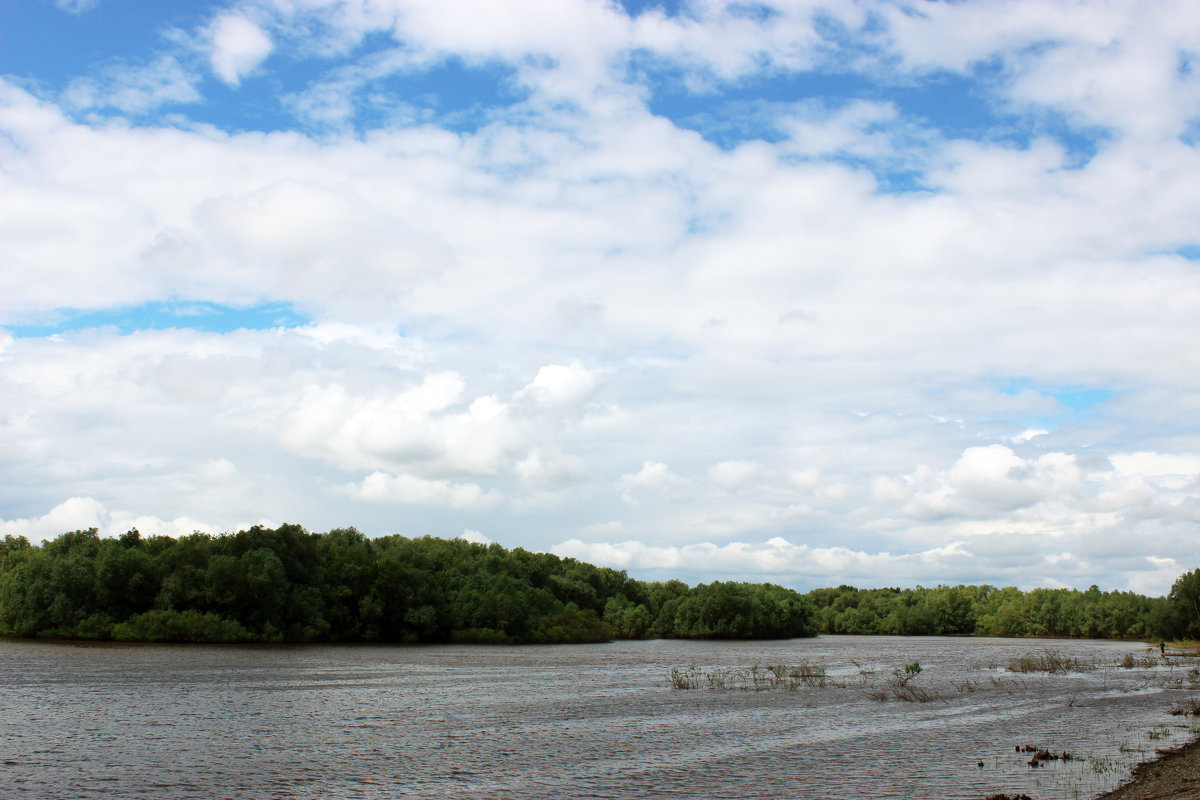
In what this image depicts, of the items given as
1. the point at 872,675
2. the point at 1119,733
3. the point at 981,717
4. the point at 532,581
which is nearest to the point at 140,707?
the point at 981,717

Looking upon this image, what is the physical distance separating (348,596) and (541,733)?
88.0m

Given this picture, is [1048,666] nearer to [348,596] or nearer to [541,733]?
[541,733]

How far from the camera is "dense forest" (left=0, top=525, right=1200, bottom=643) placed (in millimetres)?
92625

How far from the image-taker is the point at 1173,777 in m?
24.6

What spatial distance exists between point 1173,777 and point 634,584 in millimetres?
166748

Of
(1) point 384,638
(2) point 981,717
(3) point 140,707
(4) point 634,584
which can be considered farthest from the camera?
(4) point 634,584

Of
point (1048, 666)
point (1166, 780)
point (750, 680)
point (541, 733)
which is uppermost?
point (1166, 780)

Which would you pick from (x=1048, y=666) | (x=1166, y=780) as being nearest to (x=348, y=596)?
(x=1048, y=666)

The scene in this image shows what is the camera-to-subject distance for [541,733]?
3638cm

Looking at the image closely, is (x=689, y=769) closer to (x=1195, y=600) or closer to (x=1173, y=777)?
(x=1173, y=777)

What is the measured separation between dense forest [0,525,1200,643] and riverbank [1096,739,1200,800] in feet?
296

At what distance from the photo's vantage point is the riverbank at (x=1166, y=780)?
71.5 feet

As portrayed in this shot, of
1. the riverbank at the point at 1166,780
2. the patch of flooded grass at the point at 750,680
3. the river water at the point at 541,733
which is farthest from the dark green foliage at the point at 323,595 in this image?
the riverbank at the point at 1166,780

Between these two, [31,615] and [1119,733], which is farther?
[31,615]
